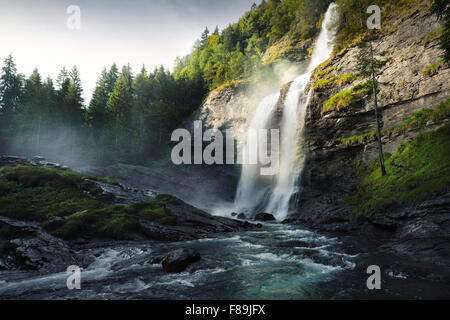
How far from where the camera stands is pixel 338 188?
77.5 feet

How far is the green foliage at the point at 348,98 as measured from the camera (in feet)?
74.4

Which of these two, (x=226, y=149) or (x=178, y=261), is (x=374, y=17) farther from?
(x=178, y=261)

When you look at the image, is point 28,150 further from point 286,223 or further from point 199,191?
point 286,223

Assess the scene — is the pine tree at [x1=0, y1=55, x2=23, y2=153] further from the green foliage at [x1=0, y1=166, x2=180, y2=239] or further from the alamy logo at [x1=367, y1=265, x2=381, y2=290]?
the alamy logo at [x1=367, y1=265, x2=381, y2=290]

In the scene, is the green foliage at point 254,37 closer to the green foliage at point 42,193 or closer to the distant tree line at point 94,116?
the distant tree line at point 94,116

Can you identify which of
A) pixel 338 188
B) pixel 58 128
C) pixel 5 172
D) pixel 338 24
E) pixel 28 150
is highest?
pixel 338 24

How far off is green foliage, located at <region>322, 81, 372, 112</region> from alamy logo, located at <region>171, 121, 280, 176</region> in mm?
9197

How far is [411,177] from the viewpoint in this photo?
14570 millimetres

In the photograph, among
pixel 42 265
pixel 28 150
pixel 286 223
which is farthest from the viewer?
pixel 28 150

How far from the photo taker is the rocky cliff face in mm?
18734

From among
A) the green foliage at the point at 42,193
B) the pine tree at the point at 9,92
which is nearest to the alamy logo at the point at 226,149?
the green foliage at the point at 42,193

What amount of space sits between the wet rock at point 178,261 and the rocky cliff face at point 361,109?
14.0 m

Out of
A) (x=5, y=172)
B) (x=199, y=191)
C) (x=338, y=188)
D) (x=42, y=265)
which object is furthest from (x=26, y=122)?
(x=338, y=188)
